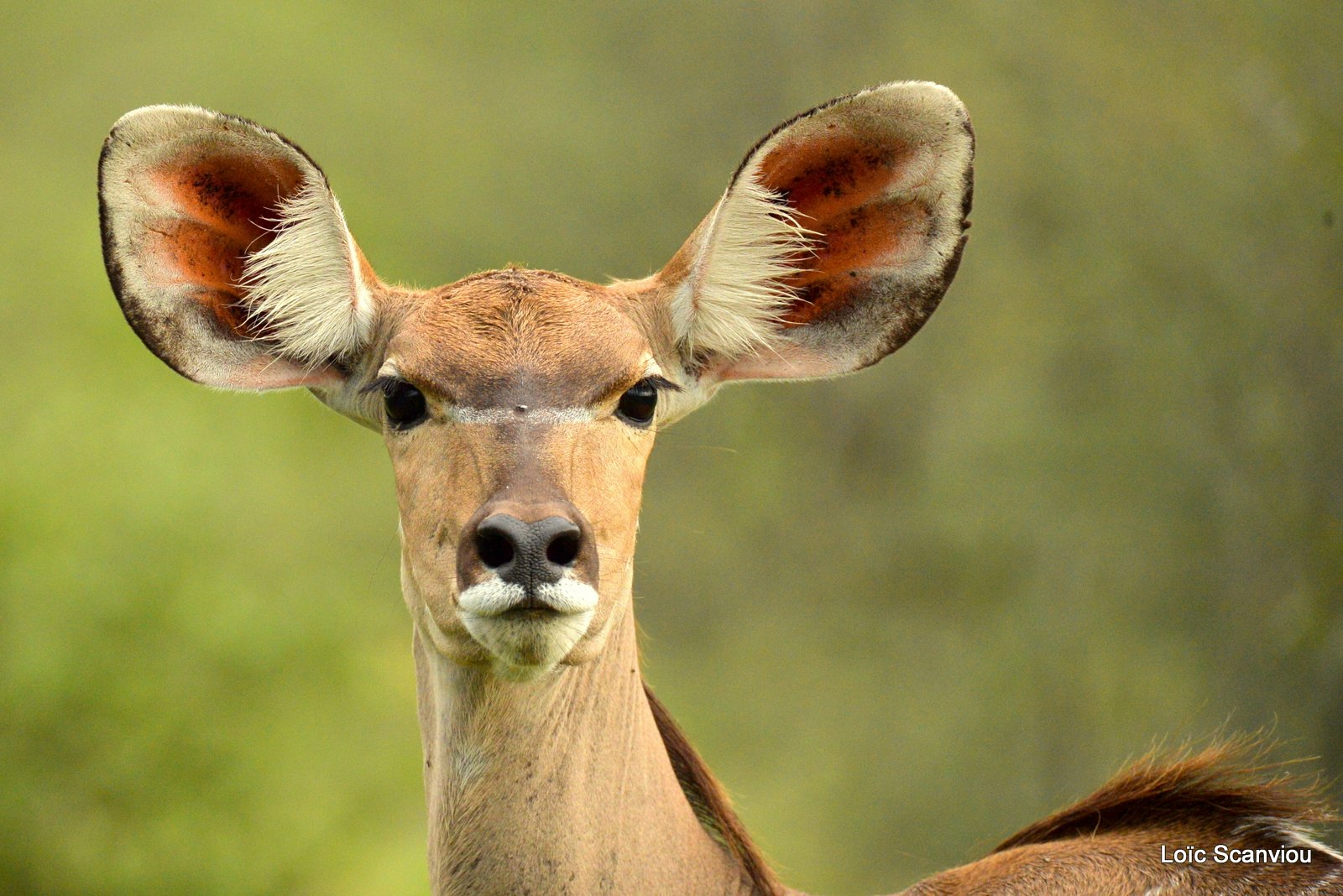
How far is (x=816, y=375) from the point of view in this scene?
3.29m

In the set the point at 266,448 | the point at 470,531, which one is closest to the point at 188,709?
the point at 266,448

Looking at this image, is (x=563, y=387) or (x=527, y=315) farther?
(x=527, y=315)

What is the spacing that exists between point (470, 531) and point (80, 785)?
6.02 meters

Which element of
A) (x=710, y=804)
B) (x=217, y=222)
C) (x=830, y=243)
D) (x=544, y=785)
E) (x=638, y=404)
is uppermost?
(x=217, y=222)

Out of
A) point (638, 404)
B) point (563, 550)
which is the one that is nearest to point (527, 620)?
point (563, 550)

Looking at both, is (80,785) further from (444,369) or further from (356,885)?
(444,369)

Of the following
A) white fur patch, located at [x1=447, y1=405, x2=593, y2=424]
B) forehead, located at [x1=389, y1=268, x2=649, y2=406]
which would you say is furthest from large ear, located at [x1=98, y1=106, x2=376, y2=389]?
white fur patch, located at [x1=447, y1=405, x2=593, y2=424]

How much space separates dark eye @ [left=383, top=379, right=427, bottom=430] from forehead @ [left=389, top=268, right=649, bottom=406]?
0.04 meters

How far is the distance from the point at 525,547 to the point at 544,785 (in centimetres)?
62

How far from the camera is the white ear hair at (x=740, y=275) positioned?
3.08m

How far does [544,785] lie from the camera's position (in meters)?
2.83

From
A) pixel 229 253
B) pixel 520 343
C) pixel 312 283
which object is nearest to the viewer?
pixel 520 343

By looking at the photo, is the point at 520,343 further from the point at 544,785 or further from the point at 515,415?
the point at 544,785

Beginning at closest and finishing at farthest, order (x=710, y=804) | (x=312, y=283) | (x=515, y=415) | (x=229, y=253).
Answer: (x=515, y=415) → (x=312, y=283) → (x=229, y=253) → (x=710, y=804)
